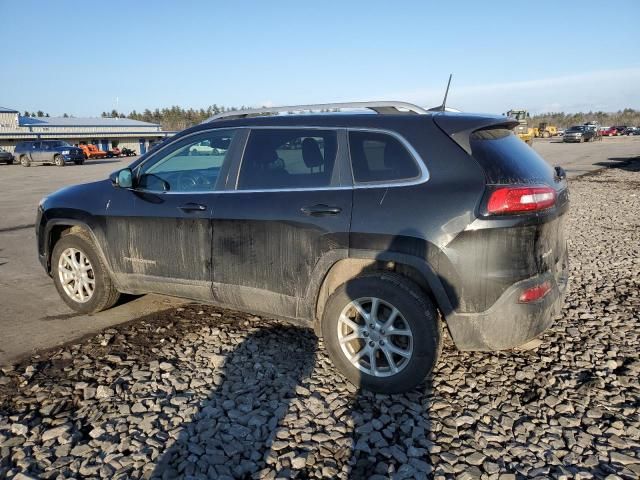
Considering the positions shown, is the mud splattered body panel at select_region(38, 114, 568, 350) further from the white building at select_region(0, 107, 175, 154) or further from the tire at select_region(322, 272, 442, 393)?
the white building at select_region(0, 107, 175, 154)

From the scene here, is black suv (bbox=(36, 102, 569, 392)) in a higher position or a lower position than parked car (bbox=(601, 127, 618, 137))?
lower

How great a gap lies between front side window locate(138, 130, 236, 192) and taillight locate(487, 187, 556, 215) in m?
2.04

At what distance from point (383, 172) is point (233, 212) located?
3.85ft

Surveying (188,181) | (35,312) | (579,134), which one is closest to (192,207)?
(188,181)

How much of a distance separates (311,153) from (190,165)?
1.43 meters

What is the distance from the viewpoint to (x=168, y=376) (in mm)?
3615

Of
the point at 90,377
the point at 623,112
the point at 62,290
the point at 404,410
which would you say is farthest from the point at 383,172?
the point at 623,112

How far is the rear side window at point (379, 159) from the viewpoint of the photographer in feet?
10.8

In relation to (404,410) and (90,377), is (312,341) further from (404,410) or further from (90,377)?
(90,377)

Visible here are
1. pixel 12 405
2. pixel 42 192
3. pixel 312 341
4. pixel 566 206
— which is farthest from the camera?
pixel 42 192

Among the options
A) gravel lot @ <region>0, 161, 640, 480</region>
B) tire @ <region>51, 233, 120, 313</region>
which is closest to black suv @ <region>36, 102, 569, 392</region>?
gravel lot @ <region>0, 161, 640, 480</region>

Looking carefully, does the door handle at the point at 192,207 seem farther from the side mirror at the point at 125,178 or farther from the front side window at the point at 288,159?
the side mirror at the point at 125,178

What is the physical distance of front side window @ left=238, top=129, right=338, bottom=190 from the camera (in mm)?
3564

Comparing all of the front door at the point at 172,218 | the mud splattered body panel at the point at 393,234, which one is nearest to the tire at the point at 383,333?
the mud splattered body panel at the point at 393,234
